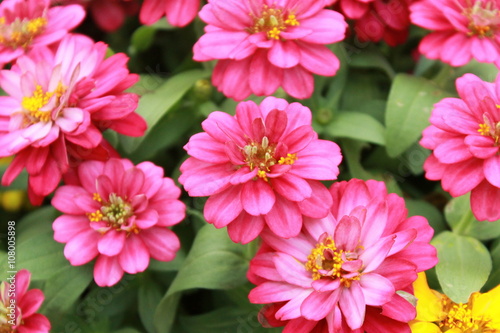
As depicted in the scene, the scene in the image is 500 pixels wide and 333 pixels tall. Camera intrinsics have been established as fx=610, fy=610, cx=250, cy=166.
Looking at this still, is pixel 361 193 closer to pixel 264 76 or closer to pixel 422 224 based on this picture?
pixel 422 224

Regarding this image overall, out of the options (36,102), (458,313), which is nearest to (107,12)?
(36,102)

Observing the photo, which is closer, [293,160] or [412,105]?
[293,160]

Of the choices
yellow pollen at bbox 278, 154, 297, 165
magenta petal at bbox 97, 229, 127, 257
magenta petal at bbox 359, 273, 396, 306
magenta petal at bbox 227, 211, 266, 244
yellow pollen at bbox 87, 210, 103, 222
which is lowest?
magenta petal at bbox 97, 229, 127, 257

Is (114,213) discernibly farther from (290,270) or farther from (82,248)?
(290,270)

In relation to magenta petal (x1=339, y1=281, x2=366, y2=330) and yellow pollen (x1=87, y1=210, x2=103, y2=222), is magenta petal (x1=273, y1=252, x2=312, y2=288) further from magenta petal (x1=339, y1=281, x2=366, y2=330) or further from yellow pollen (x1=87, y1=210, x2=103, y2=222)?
yellow pollen (x1=87, y1=210, x2=103, y2=222)

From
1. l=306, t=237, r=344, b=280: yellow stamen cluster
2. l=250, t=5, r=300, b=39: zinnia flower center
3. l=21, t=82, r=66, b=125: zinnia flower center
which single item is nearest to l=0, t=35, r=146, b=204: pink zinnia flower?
l=21, t=82, r=66, b=125: zinnia flower center

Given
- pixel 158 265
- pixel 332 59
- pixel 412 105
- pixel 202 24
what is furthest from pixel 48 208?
pixel 412 105

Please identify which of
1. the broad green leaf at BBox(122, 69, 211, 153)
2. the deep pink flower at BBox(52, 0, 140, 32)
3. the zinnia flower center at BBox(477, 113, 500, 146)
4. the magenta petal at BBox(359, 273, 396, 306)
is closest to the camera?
the magenta petal at BBox(359, 273, 396, 306)
